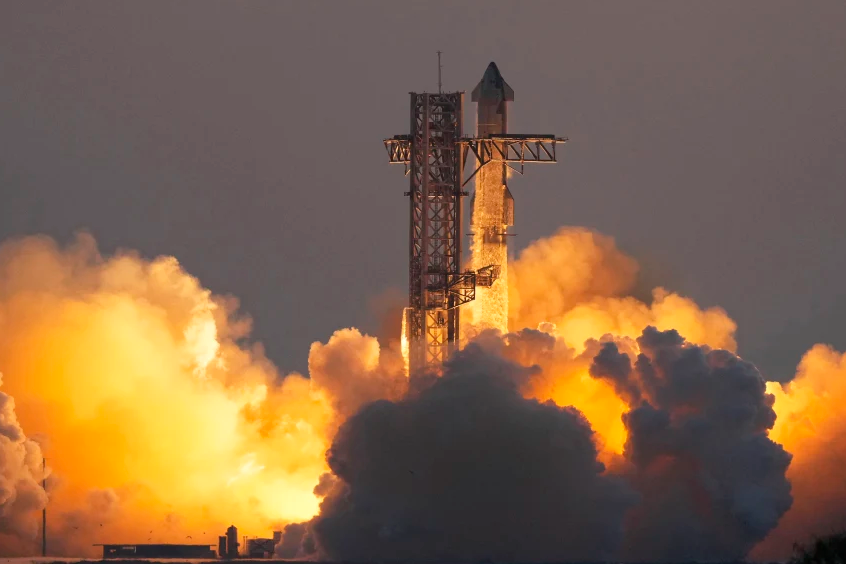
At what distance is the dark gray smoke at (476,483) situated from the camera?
153m

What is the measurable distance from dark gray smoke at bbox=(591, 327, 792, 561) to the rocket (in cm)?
836

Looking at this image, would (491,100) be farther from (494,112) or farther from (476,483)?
(476,483)

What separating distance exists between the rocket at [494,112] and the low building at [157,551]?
18.4 metres

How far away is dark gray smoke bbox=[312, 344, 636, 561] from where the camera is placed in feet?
502

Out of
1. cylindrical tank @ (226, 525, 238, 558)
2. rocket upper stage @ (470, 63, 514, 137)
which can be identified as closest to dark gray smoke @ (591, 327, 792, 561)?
rocket upper stage @ (470, 63, 514, 137)

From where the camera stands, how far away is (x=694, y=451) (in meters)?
154

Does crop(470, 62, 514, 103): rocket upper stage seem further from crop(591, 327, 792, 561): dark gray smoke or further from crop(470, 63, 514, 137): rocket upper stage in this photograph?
crop(591, 327, 792, 561): dark gray smoke

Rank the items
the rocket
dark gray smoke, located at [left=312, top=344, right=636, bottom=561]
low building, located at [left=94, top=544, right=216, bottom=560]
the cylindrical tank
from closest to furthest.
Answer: dark gray smoke, located at [left=312, top=344, right=636, bottom=561], the rocket, the cylindrical tank, low building, located at [left=94, top=544, right=216, bottom=560]

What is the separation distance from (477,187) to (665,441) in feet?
47.5

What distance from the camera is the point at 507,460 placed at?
154 meters

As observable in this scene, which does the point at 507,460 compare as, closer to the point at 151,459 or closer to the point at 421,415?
the point at 421,415

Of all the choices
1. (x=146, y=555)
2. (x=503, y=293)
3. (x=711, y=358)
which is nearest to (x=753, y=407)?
(x=711, y=358)

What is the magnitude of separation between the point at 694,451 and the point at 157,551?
80.9 ft

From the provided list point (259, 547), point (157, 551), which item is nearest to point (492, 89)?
point (259, 547)
